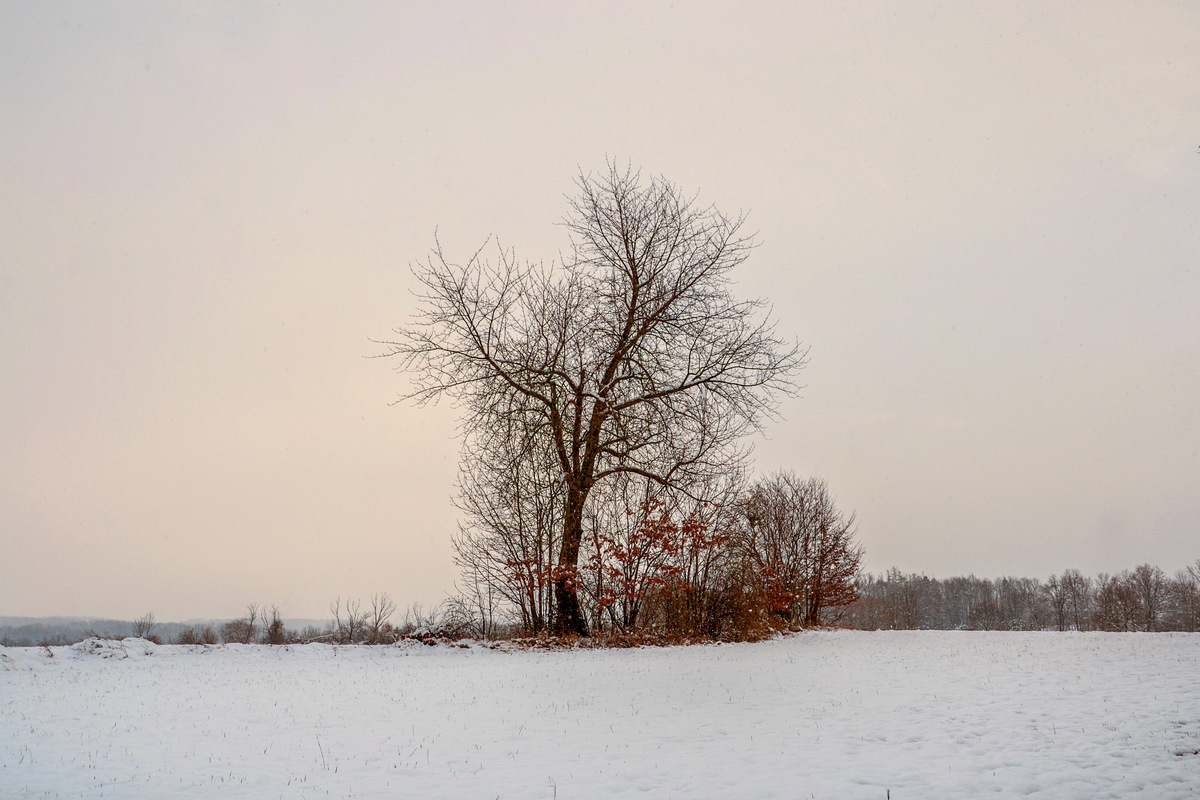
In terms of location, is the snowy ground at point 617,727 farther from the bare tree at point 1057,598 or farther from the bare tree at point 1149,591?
the bare tree at point 1057,598

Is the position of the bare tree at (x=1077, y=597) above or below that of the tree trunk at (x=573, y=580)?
below

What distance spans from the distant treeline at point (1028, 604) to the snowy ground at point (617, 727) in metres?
15.2

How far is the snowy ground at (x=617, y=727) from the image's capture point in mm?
5656

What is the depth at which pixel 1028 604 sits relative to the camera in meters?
73.2

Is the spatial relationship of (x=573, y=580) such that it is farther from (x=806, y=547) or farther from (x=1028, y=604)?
(x=1028, y=604)

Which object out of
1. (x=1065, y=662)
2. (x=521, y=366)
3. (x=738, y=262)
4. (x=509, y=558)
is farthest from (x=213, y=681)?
(x=738, y=262)

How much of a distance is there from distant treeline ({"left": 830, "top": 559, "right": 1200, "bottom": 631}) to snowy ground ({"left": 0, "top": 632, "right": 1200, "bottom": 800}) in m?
15.2

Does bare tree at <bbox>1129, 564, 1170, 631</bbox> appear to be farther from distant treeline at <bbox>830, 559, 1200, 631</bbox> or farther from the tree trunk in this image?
the tree trunk

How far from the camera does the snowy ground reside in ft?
18.6

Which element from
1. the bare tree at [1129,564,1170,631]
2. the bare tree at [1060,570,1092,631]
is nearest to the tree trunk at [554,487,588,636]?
the bare tree at [1129,564,1170,631]

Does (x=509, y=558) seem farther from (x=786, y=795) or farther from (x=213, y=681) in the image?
(x=786, y=795)

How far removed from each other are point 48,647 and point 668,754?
13061mm

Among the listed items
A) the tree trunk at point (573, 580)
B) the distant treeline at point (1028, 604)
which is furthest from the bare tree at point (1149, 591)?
the tree trunk at point (573, 580)

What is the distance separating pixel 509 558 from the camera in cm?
1758
